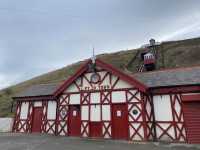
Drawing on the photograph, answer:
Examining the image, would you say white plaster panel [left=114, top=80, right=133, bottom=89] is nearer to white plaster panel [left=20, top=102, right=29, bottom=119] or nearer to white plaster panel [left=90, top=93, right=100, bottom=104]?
white plaster panel [left=90, top=93, right=100, bottom=104]

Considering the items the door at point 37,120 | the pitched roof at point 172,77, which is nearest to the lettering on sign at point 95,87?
the pitched roof at point 172,77

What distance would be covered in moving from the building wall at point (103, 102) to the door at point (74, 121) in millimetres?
341

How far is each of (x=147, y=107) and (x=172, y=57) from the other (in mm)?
35584

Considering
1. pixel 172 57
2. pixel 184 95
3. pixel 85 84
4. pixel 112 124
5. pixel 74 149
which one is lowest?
pixel 74 149

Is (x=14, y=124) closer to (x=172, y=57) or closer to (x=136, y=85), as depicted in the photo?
(x=136, y=85)

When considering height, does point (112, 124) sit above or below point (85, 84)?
below

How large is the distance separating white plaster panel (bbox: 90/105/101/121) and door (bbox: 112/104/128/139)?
115 cm

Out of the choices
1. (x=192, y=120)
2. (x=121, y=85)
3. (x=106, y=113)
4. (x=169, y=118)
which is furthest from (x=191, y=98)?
(x=106, y=113)

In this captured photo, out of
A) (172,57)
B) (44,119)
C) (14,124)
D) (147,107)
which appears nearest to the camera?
(147,107)

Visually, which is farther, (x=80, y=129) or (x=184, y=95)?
(x=80, y=129)

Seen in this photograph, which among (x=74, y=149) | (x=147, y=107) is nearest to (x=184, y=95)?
(x=147, y=107)

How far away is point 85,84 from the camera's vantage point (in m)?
14.6

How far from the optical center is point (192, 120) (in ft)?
36.5

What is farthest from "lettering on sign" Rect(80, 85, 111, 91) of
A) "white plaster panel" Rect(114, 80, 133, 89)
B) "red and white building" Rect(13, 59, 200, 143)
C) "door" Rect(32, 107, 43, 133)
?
"door" Rect(32, 107, 43, 133)
